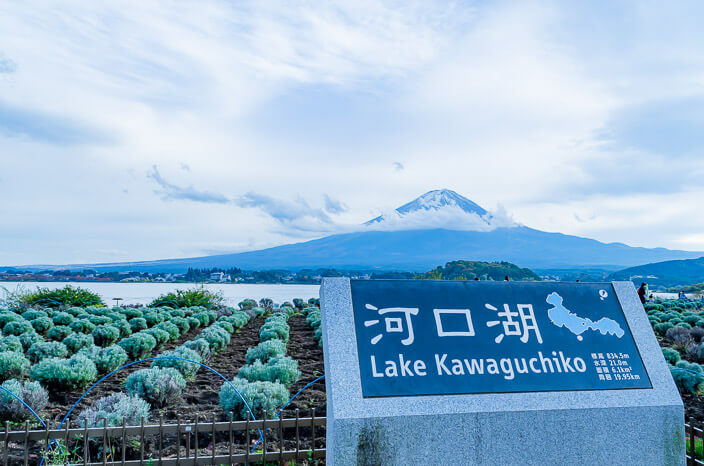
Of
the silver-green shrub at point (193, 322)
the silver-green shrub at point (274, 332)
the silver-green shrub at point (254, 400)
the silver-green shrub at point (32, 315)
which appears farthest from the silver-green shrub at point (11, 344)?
the silver-green shrub at point (254, 400)

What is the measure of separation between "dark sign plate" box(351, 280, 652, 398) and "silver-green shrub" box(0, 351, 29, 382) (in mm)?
6400

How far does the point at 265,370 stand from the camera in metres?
7.56

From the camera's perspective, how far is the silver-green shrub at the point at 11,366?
7.91 metres

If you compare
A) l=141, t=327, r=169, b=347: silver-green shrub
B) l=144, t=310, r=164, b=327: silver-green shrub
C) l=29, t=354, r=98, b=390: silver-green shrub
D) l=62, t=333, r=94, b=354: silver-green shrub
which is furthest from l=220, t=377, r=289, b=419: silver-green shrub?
l=144, t=310, r=164, b=327: silver-green shrub

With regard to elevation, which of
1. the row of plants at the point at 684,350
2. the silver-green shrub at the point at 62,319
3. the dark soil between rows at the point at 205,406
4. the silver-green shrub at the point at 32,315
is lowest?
the row of plants at the point at 684,350

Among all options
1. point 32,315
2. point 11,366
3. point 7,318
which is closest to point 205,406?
point 11,366

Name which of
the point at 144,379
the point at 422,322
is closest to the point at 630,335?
the point at 422,322

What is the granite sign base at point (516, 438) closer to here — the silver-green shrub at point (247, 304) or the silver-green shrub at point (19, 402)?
the silver-green shrub at point (19, 402)

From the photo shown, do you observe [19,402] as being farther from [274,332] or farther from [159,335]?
[274,332]

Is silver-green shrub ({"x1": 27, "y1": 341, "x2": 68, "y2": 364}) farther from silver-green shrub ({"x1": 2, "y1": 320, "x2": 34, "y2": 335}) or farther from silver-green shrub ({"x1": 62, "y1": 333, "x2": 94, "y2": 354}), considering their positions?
silver-green shrub ({"x1": 2, "y1": 320, "x2": 34, "y2": 335})

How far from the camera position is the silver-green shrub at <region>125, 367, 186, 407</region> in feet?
21.5

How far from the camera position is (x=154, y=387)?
21.6 ft

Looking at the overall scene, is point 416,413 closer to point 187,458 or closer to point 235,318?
point 187,458

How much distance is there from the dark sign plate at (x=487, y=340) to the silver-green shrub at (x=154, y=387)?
348 cm
